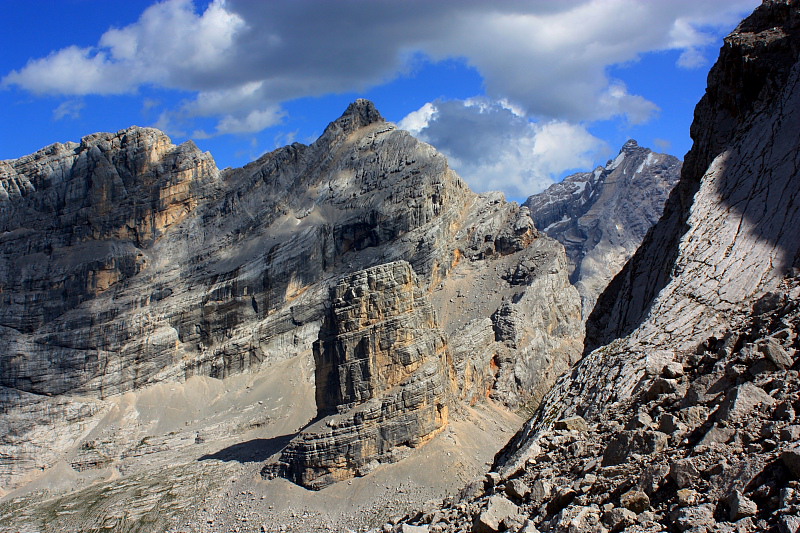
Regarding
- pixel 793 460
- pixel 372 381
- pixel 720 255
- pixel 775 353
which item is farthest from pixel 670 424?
pixel 372 381

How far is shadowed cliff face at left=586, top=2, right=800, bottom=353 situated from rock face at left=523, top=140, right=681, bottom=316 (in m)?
126

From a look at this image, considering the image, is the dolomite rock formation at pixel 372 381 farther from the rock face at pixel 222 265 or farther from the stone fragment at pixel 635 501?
the stone fragment at pixel 635 501

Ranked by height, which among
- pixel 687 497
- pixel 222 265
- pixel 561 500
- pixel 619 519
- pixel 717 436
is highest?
pixel 222 265

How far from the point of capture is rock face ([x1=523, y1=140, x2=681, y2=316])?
161625 millimetres

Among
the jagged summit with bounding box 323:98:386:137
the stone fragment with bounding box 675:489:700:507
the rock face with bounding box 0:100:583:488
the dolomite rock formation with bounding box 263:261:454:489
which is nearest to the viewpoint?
the stone fragment with bounding box 675:489:700:507

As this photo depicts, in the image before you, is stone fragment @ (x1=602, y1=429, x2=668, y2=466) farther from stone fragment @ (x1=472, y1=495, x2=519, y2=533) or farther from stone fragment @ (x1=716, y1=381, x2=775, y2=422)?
stone fragment @ (x1=472, y1=495, x2=519, y2=533)

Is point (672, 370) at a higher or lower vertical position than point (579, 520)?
higher

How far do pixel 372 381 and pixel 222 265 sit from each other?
1841 inches

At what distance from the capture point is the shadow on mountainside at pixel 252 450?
68.5 metres

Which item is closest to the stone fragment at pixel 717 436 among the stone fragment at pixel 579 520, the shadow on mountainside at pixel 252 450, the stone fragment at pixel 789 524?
the stone fragment at pixel 579 520

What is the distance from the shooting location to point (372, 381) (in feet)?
201

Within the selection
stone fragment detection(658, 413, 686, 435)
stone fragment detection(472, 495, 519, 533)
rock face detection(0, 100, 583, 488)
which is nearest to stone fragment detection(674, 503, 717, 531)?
stone fragment detection(658, 413, 686, 435)

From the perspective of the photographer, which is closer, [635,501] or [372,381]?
[635,501]

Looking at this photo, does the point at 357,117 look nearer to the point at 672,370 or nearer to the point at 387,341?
the point at 387,341
